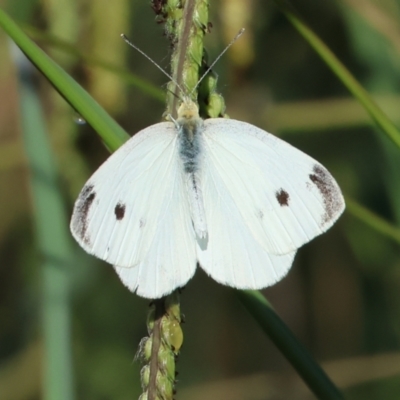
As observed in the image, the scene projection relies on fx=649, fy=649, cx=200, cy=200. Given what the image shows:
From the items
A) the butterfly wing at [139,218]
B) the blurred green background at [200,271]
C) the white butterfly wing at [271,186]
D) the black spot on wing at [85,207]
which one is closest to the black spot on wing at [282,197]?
the white butterfly wing at [271,186]

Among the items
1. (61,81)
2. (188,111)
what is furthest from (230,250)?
(61,81)

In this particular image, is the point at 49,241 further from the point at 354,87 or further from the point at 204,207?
the point at 354,87

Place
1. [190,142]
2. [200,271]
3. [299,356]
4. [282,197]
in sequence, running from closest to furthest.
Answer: [299,356] → [282,197] → [190,142] → [200,271]

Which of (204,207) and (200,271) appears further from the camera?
(200,271)

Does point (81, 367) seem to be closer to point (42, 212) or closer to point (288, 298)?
point (288, 298)

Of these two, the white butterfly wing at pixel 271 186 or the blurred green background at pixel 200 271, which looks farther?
the blurred green background at pixel 200 271

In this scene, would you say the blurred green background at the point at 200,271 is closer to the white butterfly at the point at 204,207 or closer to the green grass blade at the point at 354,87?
the white butterfly at the point at 204,207

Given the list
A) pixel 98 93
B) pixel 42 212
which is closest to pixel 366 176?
pixel 98 93
